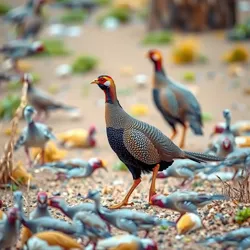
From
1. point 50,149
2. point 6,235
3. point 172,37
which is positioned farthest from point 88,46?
point 6,235

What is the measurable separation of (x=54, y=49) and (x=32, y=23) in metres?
0.62

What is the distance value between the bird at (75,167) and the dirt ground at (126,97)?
122 millimetres

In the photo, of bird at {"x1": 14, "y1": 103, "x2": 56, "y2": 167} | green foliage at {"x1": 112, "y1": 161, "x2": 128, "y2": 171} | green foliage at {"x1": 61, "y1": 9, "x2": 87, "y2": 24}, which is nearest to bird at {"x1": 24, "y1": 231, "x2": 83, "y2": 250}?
bird at {"x1": 14, "y1": 103, "x2": 56, "y2": 167}

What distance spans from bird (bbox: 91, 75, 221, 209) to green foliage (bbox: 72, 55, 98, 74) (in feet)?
22.4

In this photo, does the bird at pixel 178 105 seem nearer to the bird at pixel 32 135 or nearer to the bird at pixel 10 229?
the bird at pixel 32 135

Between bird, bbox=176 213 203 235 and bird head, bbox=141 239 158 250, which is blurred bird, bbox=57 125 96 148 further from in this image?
bird head, bbox=141 239 158 250

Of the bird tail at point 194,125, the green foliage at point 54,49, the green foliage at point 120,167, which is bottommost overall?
the green foliage at point 120,167

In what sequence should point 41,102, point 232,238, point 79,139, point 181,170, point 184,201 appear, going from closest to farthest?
point 232,238 < point 184,201 < point 181,170 < point 79,139 < point 41,102

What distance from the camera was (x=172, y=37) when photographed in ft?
49.2

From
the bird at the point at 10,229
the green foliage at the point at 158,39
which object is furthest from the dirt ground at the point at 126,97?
the bird at the point at 10,229

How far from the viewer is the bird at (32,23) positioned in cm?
1434

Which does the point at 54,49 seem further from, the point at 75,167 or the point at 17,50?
the point at 75,167

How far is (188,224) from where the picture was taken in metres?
5.66

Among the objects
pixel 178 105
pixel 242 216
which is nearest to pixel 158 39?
pixel 178 105
